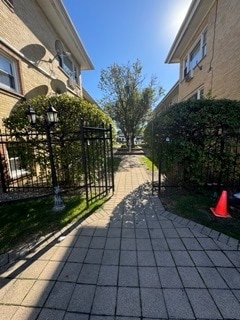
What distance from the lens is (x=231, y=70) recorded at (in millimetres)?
6398

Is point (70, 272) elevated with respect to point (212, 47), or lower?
lower

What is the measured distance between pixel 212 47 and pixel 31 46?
7.55 meters

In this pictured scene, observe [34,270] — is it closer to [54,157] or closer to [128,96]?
[54,157]

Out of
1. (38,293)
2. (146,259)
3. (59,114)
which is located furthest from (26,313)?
(59,114)

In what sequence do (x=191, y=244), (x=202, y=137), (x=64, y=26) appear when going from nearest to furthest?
(x=191, y=244), (x=202, y=137), (x=64, y=26)

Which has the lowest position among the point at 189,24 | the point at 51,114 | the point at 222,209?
the point at 222,209

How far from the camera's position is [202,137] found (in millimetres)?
4672

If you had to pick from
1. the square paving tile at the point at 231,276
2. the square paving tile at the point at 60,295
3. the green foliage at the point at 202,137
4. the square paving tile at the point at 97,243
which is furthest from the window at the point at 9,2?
the square paving tile at the point at 231,276

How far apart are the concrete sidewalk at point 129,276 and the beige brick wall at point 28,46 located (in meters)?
4.93

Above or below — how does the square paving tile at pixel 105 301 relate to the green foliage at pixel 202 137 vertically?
below

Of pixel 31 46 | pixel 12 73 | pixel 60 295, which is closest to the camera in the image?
pixel 60 295

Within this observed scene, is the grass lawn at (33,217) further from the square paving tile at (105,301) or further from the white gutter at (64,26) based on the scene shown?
the white gutter at (64,26)

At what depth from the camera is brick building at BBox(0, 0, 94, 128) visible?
231 inches

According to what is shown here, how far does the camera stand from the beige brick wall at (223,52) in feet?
20.0
